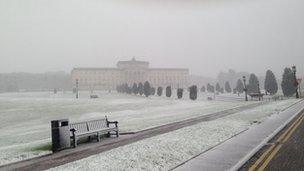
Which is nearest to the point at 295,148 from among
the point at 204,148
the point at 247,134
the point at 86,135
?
the point at 204,148

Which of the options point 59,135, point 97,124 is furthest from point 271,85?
point 59,135

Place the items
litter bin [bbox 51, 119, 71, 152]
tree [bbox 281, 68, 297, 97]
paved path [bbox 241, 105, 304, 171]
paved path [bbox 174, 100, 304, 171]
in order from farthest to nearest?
tree [bbox 281, 68, 297, 97] < litter bin [bbox 51, 119, 71, 152] < paved path [bbox 174, 100, 304, 171] < paved path [bbox 241, 105, 304, 171]

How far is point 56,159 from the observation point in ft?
48.3

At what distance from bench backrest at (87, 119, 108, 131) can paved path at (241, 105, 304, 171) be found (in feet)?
28.6

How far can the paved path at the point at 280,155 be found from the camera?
11486mm

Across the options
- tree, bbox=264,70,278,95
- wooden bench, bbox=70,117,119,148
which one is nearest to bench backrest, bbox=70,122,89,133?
wooden bench, bbox=70,117,119,148

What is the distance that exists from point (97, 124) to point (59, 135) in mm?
3974

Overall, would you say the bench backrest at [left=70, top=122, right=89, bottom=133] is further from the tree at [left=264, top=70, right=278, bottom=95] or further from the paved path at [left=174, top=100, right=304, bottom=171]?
the tree at [left=264, top=70, right=278, bottom=95]

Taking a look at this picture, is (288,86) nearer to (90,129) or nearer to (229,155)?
(90,129)

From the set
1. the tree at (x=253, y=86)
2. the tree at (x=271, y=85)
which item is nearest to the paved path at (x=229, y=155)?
the tree at (x=271, y=85)

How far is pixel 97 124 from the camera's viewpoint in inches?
832

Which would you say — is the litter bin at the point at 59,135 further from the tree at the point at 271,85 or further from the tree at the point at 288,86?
the tree at the point at 271,85

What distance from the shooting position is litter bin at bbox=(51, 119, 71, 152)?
673 inches

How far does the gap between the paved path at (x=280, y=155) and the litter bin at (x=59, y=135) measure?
8208 mm
